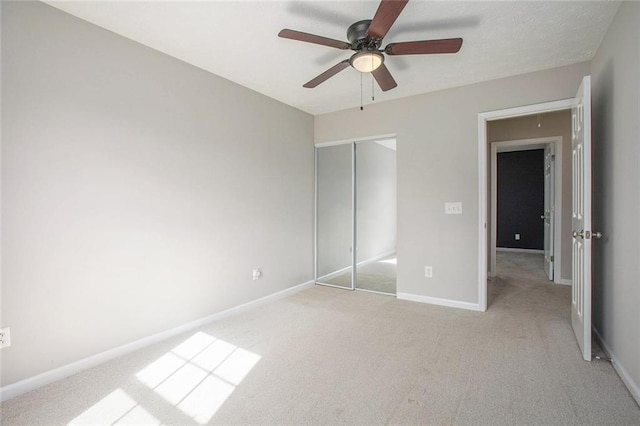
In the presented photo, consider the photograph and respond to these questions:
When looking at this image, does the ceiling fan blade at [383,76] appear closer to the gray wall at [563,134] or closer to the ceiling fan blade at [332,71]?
the ceiling fan blade at [332,71]

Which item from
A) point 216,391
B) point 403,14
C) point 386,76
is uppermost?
point 403,14

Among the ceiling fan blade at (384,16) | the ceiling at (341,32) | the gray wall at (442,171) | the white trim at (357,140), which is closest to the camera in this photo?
the ceiling fan blade at (384,16)

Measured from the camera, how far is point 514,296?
3.71 m

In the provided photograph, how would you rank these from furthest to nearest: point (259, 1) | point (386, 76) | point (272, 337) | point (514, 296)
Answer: point (514, 296)
point (272, 337)
point (386, 76)
point (259, 1)

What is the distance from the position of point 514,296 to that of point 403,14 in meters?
3.39

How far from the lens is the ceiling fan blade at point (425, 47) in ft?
6.35

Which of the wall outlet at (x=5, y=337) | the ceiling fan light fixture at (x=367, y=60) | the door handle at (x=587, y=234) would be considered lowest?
the wall outlet at (x=5, y=337)

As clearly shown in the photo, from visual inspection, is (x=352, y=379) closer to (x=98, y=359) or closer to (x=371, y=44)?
(x=98, y=359)

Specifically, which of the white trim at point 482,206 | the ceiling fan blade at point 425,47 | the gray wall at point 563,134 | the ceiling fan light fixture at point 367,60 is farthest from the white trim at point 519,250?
the ceiling fan light fixture at point 367,60

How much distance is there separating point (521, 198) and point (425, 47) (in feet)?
22.0

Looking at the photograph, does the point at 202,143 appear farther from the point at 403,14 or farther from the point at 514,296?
the point at 514,296

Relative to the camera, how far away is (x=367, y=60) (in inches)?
82.8

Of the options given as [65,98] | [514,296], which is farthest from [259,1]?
[514,296]

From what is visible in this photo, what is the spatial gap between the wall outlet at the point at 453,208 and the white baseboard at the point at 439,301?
0.98m
